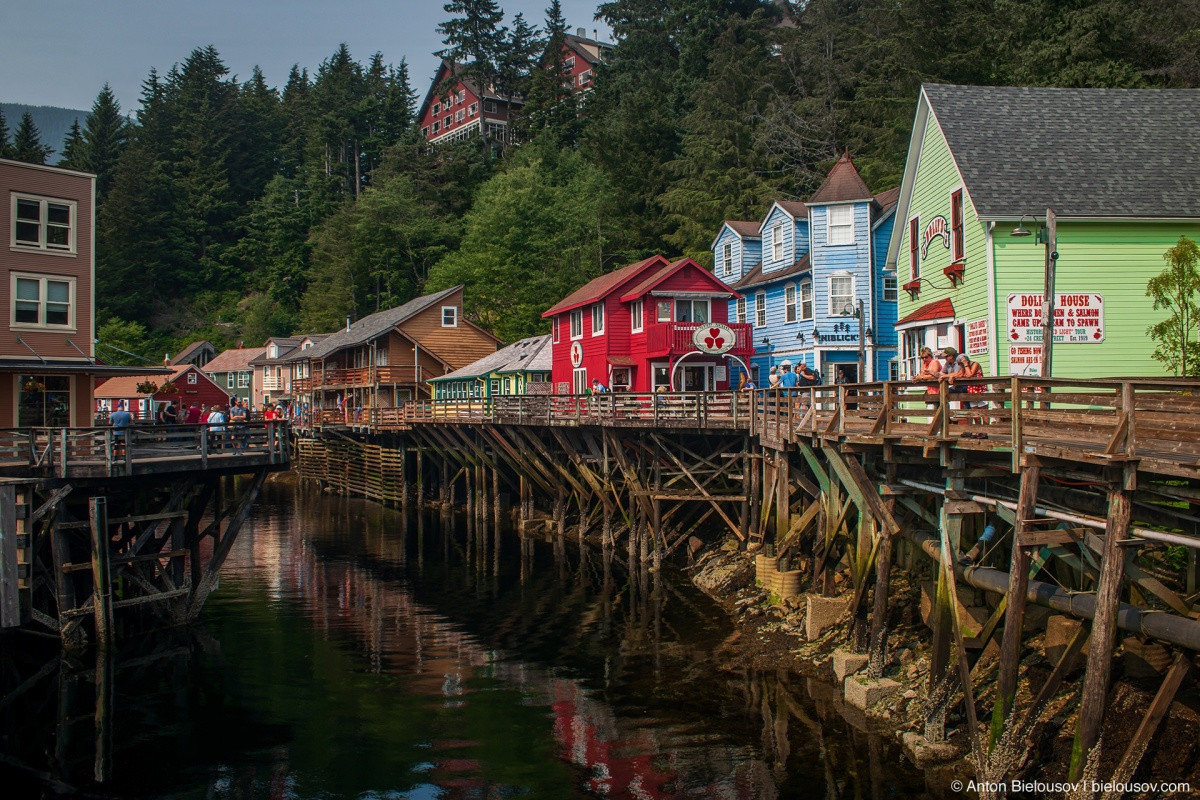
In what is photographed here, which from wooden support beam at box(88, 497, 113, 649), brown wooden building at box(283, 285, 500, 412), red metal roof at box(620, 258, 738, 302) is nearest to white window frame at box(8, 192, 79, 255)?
wooden support beam at box(88, 497, 113, 649)

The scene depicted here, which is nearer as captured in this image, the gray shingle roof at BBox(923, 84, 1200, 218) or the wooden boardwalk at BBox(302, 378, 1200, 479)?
the wooden boardwalk at BBox(302, 378, 1200, 479)

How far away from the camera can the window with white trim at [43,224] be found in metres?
21.6

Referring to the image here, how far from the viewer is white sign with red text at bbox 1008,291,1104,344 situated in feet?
60.5

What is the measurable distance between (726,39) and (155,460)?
54.2m

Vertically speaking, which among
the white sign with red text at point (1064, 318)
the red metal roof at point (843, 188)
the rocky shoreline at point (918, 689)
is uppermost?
the red metal roof at point (843, 188)

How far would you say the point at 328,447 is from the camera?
5212 centimetres

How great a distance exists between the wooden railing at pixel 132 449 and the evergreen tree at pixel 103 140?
3116 inches

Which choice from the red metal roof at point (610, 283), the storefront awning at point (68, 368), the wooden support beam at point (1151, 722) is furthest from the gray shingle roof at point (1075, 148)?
the storefront awning at point (68, 368)

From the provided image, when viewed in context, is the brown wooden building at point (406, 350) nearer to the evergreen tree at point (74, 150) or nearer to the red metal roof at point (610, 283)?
the red metal roof at point (610, 283)

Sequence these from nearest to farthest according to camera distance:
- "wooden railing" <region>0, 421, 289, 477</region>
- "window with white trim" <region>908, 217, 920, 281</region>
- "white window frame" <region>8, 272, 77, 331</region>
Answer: "wooden railing" <region>0, 421, 289, 477</region>, "white window frame" <region>8, 272, 77, 331</region>, "window with white trim" <region>908, 217, 920, 281</region>

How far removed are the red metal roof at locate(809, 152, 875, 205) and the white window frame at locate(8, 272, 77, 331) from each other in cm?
2364

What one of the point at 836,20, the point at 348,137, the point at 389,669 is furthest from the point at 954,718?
the point at 348,137

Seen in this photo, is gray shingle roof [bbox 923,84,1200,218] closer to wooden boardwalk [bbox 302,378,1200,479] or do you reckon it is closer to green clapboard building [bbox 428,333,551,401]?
wooden boardwalk [bbox 302,378,1200,479]

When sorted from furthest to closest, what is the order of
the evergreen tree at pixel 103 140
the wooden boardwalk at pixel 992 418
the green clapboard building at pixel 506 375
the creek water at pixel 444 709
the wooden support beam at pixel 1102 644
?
the evergreen tree at pixel 103 140
the green clapboard building at pixel 506 375
the creek water at pixel 444 709
the wooden boardwalk at pixel 992 418
the wooden support beam at pixel 1102 644
